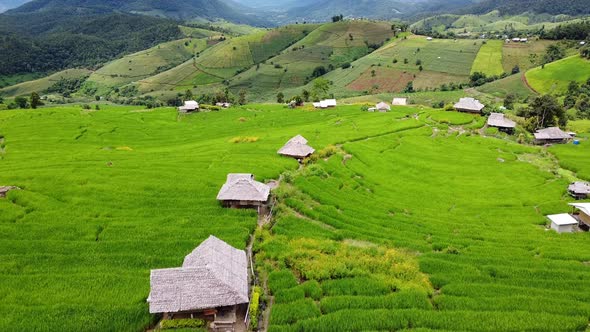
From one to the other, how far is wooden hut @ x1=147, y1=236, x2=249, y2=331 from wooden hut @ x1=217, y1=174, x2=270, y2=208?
11753 mm

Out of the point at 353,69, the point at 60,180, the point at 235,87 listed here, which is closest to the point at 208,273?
the point at 60,180

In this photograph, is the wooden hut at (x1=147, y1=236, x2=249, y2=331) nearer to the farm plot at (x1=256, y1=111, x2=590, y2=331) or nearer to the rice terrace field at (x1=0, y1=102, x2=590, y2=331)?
the rice terrace field at (x1=0, y1=102, x2=590, y2=331)

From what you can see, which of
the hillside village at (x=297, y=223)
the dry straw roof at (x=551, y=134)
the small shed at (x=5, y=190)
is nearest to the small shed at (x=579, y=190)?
the hillside village at (x=297, y=223)

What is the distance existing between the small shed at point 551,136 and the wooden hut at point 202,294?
201 feet

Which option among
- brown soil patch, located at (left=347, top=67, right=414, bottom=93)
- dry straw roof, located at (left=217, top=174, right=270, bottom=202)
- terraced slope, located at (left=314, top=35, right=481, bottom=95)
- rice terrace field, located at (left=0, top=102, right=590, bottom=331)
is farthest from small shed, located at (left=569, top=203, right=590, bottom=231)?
brown soil patch, located at (left=347, top=67, right=414, bottom=93)

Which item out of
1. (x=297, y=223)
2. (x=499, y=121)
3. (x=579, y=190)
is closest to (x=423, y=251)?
(x=297, y=223)

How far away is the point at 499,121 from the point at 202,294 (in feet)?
224

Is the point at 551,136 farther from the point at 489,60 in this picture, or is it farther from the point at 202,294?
the point at 489,60

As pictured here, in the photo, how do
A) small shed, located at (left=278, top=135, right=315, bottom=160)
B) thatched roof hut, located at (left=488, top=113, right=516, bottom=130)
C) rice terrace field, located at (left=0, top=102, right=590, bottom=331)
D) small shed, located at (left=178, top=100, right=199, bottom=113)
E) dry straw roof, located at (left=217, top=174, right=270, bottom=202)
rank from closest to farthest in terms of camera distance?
rice terrace field, located at (left=0, top=102, right=590, bottom=331) → dry straw roof, located at (left=217, top=174, right=270, bottom=202) → small shed, located at (left=278, top=135, right=315, bottom=160) → thatched roof hut, located at (left=488, top=113, right=516, bottom=130) → small shed, located at (left=178, top=100, right=199, bottom=113)

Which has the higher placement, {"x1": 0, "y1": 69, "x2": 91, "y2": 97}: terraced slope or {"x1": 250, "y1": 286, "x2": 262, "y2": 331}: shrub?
{"x1": 0, "y1": 69, "x2": 91, "y2": 97}: terraced slope

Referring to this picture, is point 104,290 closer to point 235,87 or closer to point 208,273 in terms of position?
point 208,273

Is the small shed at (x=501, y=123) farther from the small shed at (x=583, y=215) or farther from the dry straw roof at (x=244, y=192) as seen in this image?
the dry straw roof at (x=244, y=192)

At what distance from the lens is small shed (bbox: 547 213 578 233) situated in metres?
33.3

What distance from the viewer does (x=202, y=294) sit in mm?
20781
